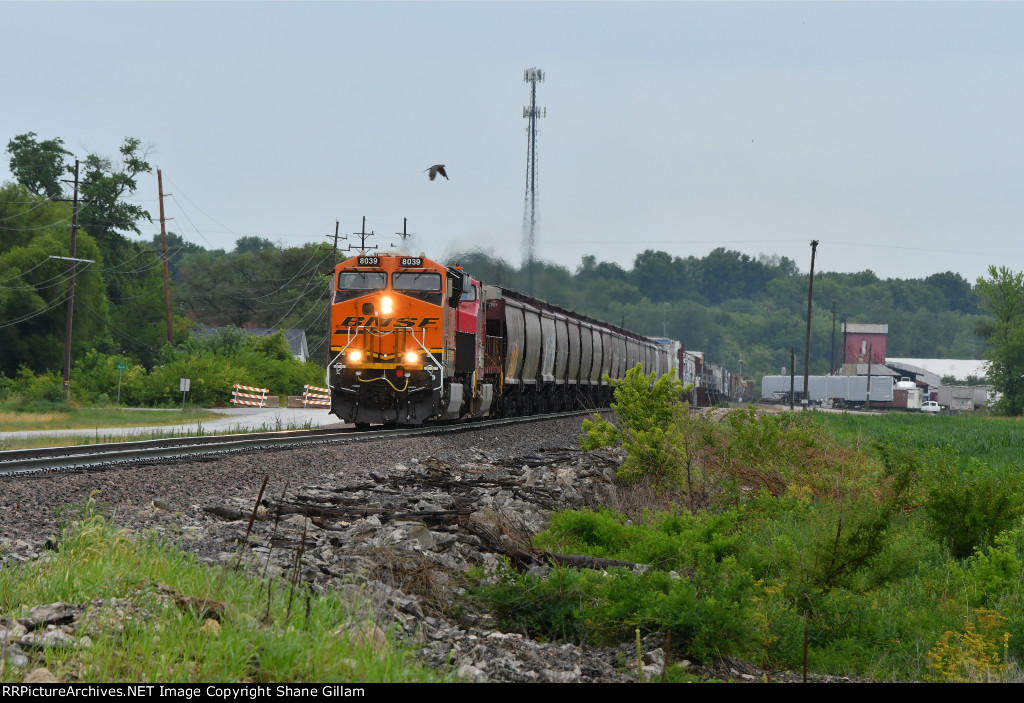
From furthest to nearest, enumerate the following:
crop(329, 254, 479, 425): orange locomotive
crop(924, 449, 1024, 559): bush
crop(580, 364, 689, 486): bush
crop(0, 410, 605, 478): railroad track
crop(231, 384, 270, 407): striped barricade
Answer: crop(231, 384, 270, 407): striped barricade, crop(329, 254, 479, 425): orange locomotive, crop(580, 364, 689, 486): bush, crop(0, 410, 605, 478): railroad track, crop(924, 449, 1024, 559): bush

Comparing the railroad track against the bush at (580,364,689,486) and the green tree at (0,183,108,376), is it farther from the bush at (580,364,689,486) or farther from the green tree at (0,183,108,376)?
the green tree at (0,183,108,376)

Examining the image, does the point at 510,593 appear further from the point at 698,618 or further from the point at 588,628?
the point at 698,618

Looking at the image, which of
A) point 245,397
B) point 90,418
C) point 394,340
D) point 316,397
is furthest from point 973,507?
point 316,397

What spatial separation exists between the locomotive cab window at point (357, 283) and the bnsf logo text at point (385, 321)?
0.59 metres

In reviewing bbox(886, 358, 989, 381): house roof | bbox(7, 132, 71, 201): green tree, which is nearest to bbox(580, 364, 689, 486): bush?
bbox(7, 132, 71, 201): green tree

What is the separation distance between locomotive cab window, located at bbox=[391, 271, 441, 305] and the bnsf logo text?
476 millimetres

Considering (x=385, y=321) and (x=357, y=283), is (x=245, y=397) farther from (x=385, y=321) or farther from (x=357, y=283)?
(x=385, y=321)

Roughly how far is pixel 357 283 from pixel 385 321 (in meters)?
1.35

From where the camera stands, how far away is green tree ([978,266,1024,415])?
77.6 m

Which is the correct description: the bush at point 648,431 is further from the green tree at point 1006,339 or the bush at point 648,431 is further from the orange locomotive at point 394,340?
the green tree at point 1006,339

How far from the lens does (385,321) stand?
22266mm

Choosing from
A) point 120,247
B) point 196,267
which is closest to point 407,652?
point 120,247

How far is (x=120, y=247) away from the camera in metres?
69.2

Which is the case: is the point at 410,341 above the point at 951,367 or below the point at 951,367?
above
